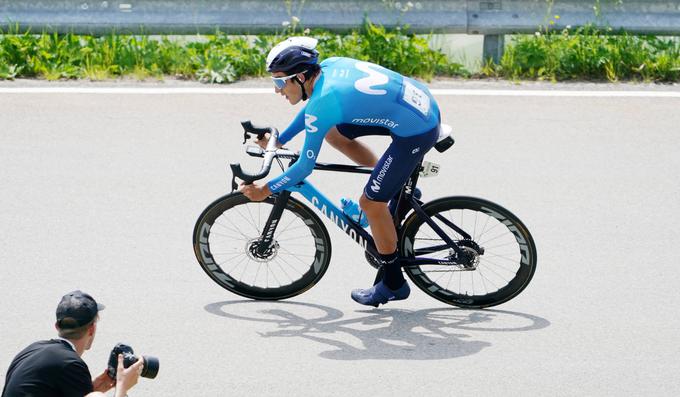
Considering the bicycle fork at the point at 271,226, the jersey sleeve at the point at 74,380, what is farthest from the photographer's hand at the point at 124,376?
the bicycle fork at the point at 271,226

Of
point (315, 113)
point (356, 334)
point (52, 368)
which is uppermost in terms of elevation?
point (315, 113)

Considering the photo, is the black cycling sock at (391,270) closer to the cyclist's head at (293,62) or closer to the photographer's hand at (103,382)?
the cyclist's head at (293,62)

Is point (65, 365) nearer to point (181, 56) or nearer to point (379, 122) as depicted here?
point (379, 122)

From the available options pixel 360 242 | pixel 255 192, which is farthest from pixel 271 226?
pixel 360 242

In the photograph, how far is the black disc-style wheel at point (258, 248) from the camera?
847 centimetres

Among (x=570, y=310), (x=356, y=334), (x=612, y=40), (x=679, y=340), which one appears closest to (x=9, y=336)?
(x=356, y=334)

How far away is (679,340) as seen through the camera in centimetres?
784

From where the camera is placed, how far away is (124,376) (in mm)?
5785

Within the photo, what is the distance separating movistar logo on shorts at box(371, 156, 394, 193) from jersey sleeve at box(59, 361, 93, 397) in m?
2.88

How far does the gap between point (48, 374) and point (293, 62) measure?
9.75 ft

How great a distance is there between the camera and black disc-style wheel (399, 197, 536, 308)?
829cm

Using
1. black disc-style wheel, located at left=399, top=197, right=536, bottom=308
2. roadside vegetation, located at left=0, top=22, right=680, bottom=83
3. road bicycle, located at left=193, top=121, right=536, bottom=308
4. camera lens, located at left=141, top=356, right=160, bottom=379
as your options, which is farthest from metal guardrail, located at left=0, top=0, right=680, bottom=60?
camera lens, located at left=141, top=356, right=160, bottom=379

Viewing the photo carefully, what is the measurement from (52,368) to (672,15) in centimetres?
889

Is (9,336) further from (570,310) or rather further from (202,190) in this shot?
(570,310)
